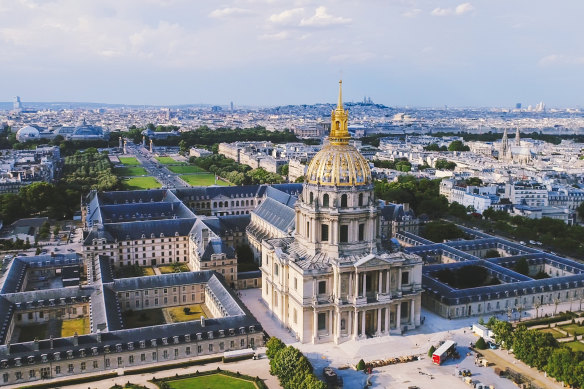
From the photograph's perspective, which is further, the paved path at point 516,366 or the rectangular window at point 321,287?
the rectangular window at point 321,287

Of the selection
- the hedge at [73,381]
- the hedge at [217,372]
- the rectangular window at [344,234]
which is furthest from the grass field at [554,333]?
the hedge at [73,381]

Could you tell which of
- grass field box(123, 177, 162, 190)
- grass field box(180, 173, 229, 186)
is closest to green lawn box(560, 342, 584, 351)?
grass field box(180, 173, 229, 186)

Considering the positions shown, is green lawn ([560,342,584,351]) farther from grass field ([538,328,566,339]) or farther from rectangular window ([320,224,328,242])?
rectangular window ([320,224,328,242])

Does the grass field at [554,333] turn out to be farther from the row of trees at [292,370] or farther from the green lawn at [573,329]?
the row of trees at [292,370]

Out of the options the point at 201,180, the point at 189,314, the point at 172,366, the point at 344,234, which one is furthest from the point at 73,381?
the point at 201,180

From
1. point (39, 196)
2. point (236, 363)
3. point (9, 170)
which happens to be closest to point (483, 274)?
point (236, 363)

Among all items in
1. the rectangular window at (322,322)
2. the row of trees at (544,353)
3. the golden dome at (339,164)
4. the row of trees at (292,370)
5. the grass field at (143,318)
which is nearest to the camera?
the row of trees at (292,370)

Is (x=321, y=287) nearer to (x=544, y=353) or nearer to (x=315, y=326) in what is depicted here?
(x=315, y=326)
